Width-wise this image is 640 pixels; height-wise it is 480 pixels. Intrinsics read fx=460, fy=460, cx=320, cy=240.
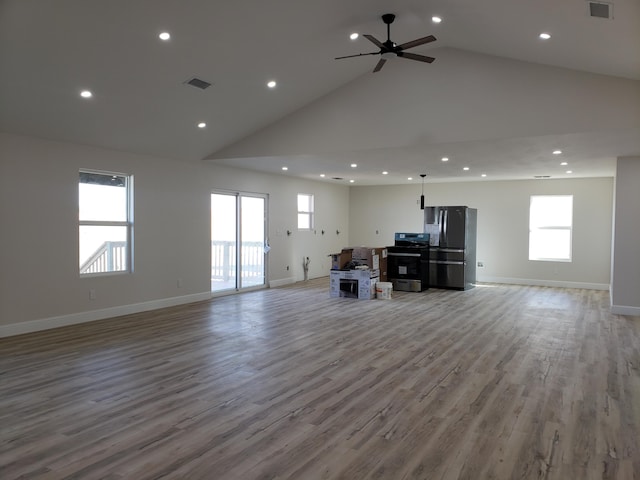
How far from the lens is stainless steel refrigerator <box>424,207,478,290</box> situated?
384 inches

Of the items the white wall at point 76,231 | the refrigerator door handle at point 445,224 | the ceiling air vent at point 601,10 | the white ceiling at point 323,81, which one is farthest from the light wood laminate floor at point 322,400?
the refrigerator door handle at point 445,224

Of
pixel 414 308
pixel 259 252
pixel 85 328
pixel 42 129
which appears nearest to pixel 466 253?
pixel 414 308

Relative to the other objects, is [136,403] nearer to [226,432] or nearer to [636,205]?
[226,432]

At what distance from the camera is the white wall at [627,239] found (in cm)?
710

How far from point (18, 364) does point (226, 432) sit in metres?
2.68

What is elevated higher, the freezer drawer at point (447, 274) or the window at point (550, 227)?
the window at point (550, 227)

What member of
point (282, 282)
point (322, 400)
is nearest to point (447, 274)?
point (282, 282)

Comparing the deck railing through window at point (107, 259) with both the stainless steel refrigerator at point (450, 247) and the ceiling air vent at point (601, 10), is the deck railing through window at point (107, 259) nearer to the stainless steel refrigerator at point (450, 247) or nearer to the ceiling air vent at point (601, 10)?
the stainless steel refrigerator at point (450, 247)

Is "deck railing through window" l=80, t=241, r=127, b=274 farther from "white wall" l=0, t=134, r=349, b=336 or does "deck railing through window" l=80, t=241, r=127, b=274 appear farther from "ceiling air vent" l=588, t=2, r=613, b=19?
"ceiling air vent" l=588, t=2, r=613, b=19

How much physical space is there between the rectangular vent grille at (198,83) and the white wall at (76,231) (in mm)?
1882

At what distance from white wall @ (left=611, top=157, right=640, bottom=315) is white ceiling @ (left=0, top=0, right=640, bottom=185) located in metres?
0.44

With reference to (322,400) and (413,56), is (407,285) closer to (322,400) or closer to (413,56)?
(413,56)

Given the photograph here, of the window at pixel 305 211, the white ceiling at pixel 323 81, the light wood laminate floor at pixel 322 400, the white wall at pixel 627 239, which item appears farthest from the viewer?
the window at pixel 305 211

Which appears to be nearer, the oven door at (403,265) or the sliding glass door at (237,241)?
the sliding glass door at (237,241)
